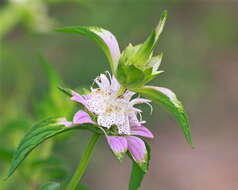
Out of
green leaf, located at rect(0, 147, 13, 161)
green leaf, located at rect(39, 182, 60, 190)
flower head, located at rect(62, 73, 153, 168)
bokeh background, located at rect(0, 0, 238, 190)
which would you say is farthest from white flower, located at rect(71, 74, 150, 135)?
bokeh background, located at rect(0, 0, 238, 190)

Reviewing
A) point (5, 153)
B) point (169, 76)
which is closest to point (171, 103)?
point (5, 153)

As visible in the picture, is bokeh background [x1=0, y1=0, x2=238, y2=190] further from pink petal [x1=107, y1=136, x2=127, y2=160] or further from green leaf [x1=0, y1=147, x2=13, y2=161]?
pink petal [x1=107, y1=136, x2=127, y2=160]

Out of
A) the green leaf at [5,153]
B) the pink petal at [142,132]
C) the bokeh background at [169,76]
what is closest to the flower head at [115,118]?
the pink petal at [142,132]

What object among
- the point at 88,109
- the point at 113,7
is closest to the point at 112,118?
the point at 88,109

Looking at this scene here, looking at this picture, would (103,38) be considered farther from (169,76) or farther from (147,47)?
(169,76)

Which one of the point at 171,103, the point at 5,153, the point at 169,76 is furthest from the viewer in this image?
the point at 169,76
